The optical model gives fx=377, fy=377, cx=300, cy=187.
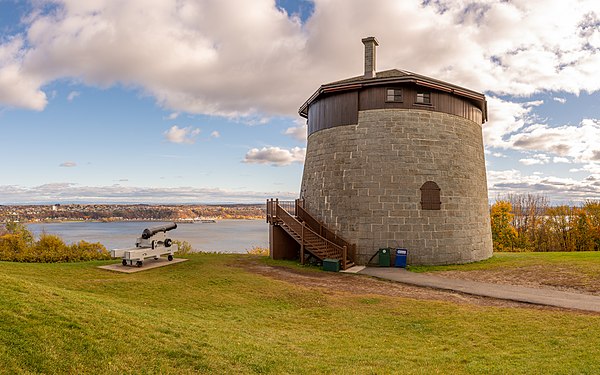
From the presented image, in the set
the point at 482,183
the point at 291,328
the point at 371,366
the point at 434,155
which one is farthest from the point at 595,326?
the point at 482,183

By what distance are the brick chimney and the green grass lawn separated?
14016 mm

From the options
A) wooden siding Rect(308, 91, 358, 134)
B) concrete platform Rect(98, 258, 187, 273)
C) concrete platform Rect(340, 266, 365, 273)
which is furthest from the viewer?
wooden siding Rect(308, 91, 358, 134)

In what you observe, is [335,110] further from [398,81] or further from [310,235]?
[310,235]

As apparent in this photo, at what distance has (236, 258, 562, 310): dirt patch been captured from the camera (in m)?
12.4

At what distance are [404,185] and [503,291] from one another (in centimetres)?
783

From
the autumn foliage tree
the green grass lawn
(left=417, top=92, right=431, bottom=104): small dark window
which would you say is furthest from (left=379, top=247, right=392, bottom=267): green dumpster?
the autumn foliage tree

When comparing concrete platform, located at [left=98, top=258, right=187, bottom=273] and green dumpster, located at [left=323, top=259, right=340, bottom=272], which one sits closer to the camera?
concrete platform, located at [left=98, top=258, right=187, bottom=273]

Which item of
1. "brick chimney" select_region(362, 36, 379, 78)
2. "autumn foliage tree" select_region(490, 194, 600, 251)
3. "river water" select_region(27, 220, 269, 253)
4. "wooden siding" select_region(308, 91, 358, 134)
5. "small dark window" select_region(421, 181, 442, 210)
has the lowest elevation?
"river water" select_region(27, 220, 269, 253)

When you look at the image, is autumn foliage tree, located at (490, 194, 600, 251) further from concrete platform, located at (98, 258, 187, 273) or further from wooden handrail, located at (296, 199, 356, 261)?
concrete platform, located at (98, 258, 187, 273)

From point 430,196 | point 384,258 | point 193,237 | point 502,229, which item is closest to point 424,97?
point 430,196

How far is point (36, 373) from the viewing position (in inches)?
188

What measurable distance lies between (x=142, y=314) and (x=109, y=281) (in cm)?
517

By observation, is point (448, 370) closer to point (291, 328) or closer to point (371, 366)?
point (371, 366)

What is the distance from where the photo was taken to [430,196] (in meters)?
20.0
